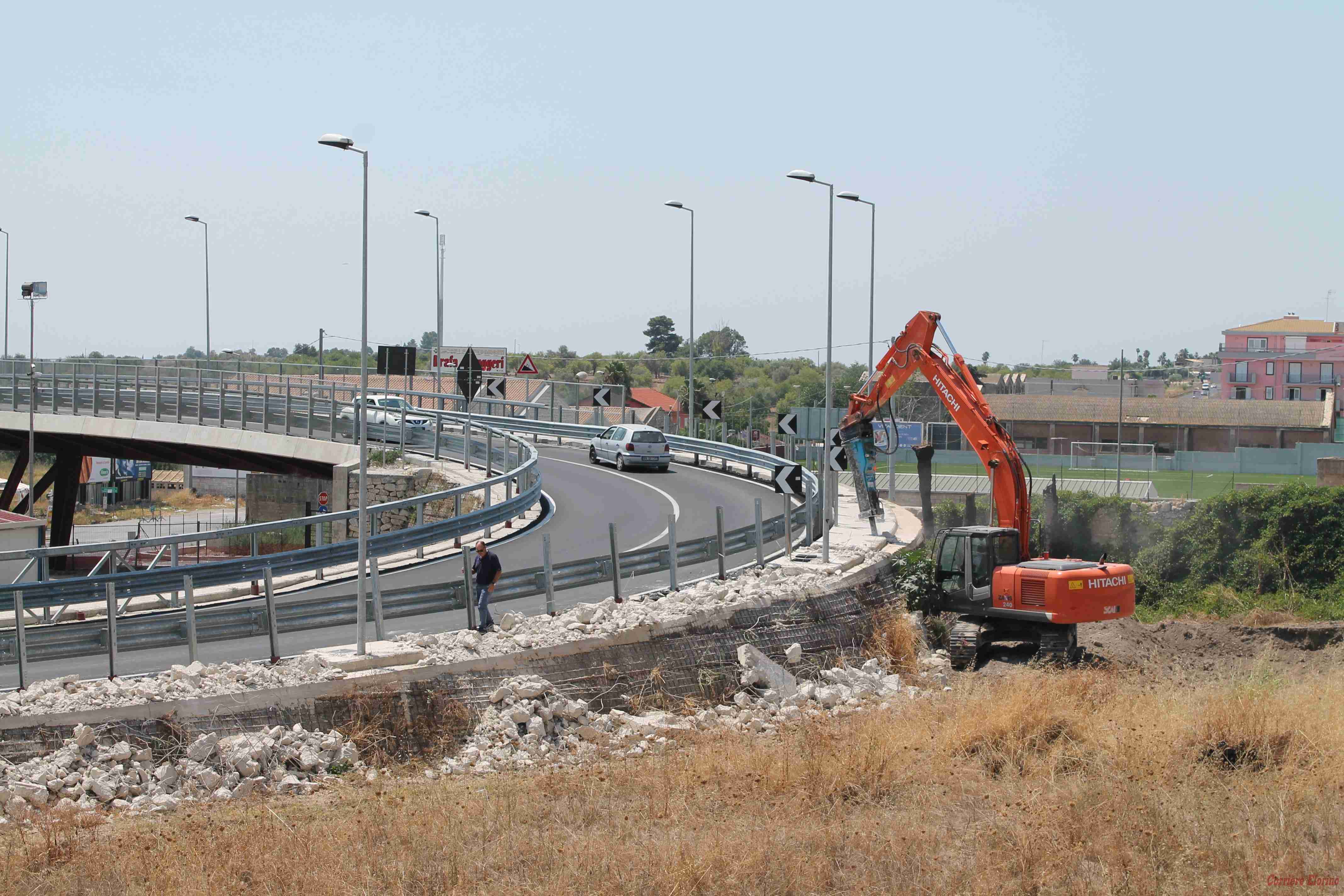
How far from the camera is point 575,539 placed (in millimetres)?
27203

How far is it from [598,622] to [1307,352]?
89.4 metres

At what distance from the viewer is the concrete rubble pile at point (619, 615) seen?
16.9 meters

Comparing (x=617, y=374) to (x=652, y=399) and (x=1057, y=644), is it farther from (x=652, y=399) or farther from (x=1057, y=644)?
(x=1057, y=644)

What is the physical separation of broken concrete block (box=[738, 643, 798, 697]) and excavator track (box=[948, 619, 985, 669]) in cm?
482

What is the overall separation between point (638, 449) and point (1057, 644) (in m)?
19.7

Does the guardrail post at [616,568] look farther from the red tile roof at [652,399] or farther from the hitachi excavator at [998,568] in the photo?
the red tile roof at [652,399]

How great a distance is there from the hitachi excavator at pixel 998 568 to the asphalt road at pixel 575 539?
4.16 m

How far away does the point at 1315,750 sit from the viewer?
45.2ft

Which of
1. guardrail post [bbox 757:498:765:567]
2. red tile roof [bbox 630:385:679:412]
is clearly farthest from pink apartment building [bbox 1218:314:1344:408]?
guardrail post [bbox 757:498:765:567]

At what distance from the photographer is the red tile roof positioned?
9625 centimetres

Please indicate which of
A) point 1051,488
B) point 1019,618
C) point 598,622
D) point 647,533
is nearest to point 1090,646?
point 1051,488

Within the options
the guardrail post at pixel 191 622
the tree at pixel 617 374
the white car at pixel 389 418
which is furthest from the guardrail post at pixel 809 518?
the tree at pixel 617 374

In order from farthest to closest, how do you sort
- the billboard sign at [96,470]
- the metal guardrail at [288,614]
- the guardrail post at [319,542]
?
1. the billboard sign at [96,470]
2. the guardrail post at [319,542]
3. the metal guardrail at [288,614]

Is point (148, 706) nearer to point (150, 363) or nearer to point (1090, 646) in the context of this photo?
point (1090, 646)
